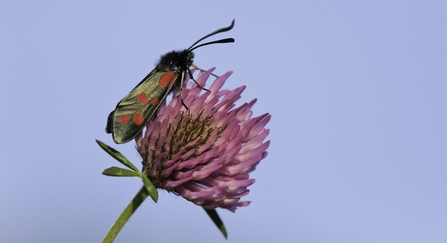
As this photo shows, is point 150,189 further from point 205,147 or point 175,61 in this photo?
point 175,61

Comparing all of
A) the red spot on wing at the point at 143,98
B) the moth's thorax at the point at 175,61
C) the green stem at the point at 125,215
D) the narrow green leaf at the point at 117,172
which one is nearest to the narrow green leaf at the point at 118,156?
the narrow green leaf at the point at 117,172

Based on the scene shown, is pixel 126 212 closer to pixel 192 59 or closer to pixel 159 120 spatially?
pixel 159 120

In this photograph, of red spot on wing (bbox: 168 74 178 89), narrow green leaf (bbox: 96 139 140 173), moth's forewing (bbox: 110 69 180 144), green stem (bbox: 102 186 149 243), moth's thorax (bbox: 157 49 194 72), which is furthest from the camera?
moth's thorax (bbox: 157 49 194 72)

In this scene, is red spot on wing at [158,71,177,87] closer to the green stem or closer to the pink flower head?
the pink flower head

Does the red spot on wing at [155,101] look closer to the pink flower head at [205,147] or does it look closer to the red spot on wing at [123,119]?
the pink flower head at [205,147]

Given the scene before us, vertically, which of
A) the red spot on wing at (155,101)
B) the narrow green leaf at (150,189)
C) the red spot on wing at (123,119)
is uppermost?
the red spot on wing at (155,101)

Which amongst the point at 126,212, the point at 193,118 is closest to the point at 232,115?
the point at 193,118

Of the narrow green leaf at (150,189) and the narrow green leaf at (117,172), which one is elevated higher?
the narrow green leaf at (117,172)

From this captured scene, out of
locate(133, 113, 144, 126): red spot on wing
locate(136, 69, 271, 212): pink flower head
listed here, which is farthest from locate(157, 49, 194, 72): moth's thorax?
locate(133, 113, 144, 126): red spot on wing

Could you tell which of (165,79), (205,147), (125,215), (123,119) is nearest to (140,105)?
(123,119)
